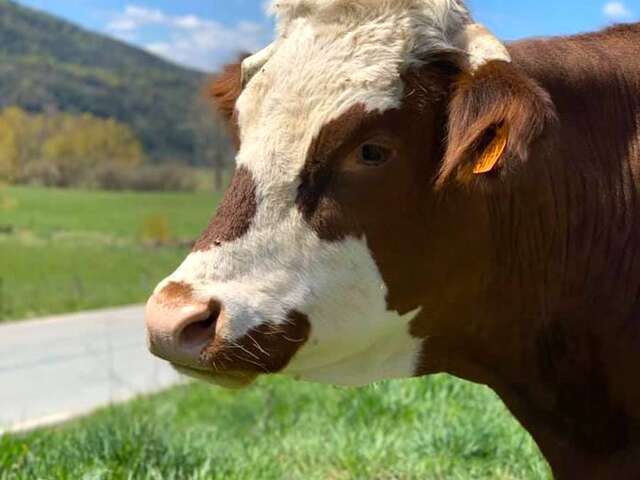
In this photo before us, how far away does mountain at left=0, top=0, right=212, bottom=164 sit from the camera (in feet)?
122

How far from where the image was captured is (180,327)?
2.21m

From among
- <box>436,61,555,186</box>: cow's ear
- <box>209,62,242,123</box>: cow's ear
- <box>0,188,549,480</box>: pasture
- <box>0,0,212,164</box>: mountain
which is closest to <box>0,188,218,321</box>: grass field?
<box>0,0,212,164</box>: mountain

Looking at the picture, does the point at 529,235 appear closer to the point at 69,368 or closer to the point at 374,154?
the point at 374,154

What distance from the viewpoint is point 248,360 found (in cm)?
231

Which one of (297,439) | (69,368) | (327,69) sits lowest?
(69,368)

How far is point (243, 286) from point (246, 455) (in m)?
3.00

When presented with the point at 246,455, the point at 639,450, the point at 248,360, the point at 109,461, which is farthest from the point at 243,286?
the point at 246,455

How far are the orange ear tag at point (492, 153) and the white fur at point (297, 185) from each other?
271 mm

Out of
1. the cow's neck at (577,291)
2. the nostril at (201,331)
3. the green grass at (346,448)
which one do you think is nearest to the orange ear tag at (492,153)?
the cow's neck at (577,291)

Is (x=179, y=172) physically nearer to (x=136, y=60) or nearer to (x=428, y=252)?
(x=136, y=60)

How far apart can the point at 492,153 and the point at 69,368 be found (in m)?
13.5

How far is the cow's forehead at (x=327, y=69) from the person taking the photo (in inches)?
92.7

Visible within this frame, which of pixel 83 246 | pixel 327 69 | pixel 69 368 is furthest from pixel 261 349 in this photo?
pixel 83 246

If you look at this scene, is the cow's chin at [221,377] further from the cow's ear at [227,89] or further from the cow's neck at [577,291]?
the cow's ear at [227,89]
